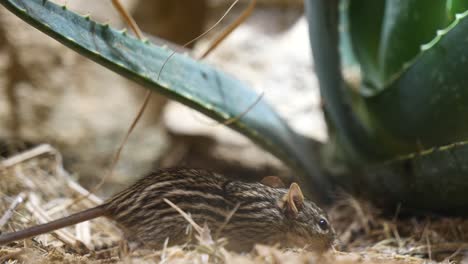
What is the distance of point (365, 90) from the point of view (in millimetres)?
3334

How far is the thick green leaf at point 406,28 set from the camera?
9.39 ft

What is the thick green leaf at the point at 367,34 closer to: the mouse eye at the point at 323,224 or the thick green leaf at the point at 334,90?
the thick green leaf at the point at 334,90

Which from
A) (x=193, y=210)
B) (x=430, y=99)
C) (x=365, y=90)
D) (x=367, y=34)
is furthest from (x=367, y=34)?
(x=193, y=210)

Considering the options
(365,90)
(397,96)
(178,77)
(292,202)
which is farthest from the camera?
(365,90)

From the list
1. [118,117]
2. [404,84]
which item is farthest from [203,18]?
[404,84]

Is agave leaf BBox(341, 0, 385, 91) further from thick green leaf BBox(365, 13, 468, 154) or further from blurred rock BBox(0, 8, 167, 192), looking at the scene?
blurred rock BBox(0, 8, 167, 192)

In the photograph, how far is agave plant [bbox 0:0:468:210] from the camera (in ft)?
8.13

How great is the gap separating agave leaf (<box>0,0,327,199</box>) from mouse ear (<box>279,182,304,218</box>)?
1.57ft

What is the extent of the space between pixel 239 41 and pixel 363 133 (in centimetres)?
221

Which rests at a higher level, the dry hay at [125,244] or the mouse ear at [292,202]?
the mouse ear at [292,202]

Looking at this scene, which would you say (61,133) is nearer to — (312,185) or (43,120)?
(43,120)

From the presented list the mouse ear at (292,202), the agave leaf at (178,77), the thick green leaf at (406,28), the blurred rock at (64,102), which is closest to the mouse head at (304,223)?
the mouse ear at (292,202)

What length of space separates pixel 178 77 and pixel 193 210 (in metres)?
0.61

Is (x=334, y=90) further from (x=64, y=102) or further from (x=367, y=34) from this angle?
(x=64, y=102)
